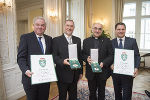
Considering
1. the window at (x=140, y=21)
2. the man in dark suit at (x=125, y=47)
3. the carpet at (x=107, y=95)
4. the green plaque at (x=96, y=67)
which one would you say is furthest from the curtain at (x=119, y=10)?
the green plaque at (x=96, y=67)

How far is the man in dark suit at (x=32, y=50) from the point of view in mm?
1551

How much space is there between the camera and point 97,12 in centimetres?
682

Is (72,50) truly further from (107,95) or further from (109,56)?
(107,95)

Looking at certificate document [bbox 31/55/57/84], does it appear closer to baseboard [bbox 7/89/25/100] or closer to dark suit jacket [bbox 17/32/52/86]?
dark suit jacket [bbox 17/32/52/86]

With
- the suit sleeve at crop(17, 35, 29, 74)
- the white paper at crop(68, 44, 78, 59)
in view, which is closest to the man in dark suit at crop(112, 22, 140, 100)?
the white paper at crop(68, 44, 78, 59)

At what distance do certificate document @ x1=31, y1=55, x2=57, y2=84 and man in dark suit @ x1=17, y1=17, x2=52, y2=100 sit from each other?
0.10m

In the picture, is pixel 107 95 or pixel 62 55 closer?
pixel 62 55

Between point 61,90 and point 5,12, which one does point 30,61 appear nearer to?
point 61,90

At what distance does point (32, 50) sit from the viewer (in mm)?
1590

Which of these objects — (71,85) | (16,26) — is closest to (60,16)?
(16,26)

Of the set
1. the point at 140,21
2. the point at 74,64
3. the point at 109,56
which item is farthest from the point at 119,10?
the point at 74,64

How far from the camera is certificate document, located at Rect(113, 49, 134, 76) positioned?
1.87 m

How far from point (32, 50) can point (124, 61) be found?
1.31 meters

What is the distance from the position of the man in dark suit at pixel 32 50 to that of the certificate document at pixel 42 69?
0.10 metres
